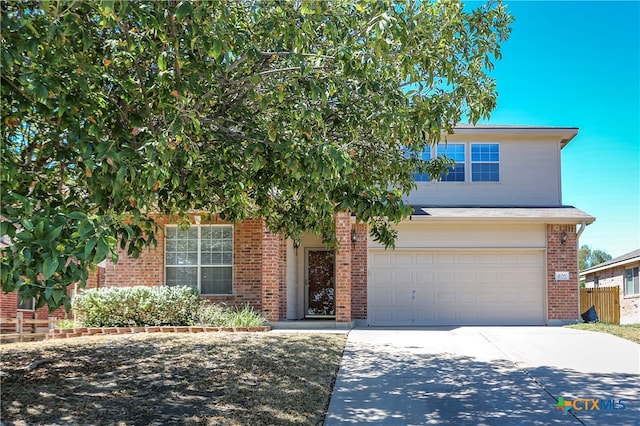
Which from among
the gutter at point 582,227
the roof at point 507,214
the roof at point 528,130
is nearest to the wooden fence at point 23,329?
the roof at point 507,214

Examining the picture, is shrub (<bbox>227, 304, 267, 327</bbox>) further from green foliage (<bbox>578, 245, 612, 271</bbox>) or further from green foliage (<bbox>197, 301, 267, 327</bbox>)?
green foliage (<bbox>578, 245, 612, 271</bbox>)

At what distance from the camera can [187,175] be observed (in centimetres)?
743

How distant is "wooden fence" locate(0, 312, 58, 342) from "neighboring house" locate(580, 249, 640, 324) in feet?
76.0

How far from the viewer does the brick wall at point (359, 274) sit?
17.2 meters

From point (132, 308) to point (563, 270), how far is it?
11744 millimetres

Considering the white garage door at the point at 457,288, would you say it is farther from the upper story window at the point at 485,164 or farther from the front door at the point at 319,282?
the upper story window at the point at 485,164

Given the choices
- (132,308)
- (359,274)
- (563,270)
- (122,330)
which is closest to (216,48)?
(122,330)

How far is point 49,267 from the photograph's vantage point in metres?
3.74

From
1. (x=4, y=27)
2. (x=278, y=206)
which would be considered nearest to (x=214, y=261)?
(x=278, y=206)

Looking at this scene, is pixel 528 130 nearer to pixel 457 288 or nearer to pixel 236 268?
pixel 457 288

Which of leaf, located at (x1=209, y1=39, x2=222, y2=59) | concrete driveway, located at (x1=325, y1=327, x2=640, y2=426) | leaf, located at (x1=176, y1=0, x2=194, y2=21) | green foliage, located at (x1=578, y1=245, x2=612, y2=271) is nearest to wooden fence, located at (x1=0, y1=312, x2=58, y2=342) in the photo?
concrete driveway, located at (x1=325, y1=327, x2=640, y2=426)

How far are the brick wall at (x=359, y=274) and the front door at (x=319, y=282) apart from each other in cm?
219

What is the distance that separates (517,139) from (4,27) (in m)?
16.2

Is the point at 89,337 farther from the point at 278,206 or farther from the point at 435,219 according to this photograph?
the point at 435,219
